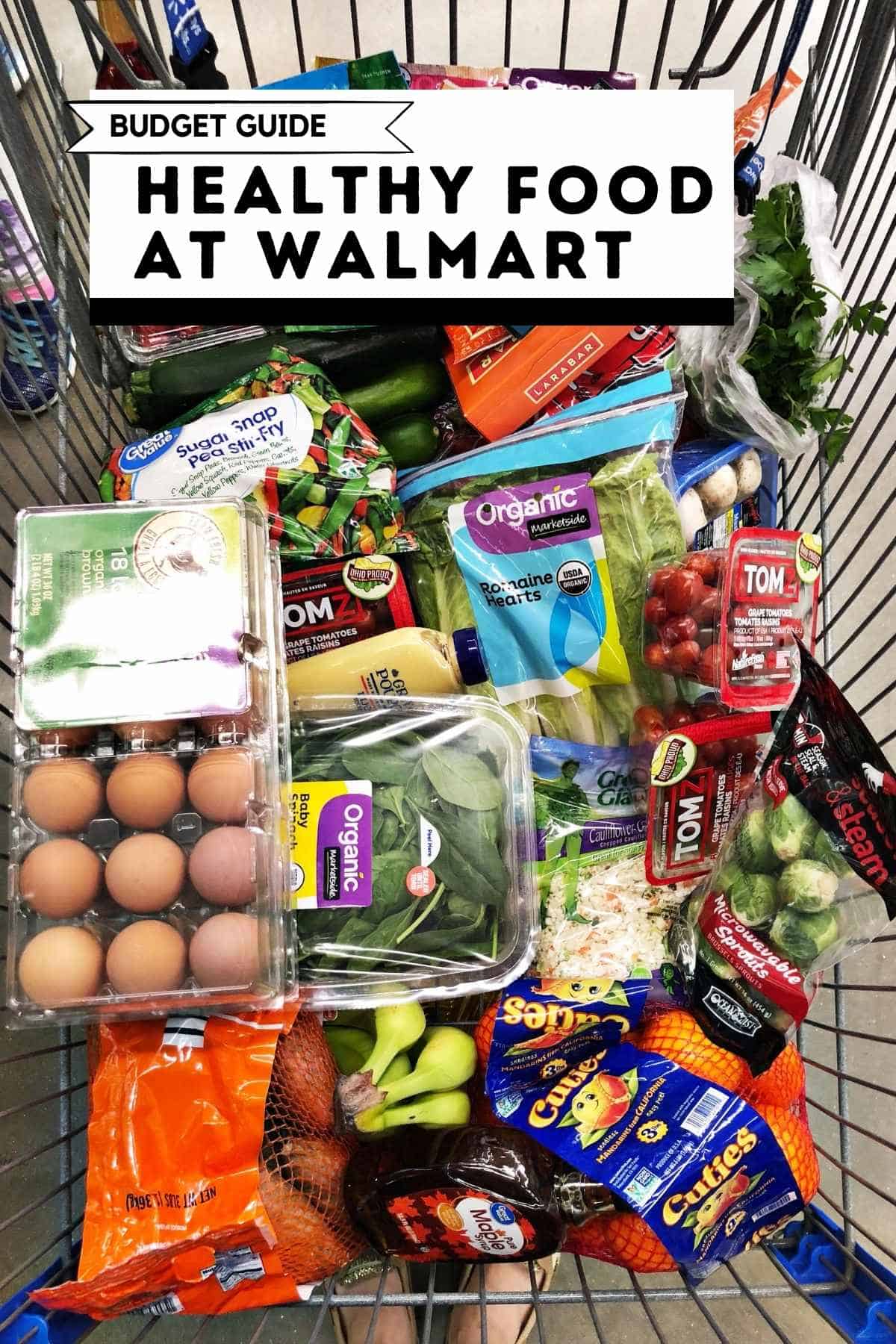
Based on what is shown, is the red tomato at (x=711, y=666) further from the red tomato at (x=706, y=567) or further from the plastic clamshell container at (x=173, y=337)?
the plastic clamshell container at (x=173, y=337)

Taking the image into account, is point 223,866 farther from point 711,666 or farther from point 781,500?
point 781,500

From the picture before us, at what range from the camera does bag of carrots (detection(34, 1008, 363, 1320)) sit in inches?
39.9

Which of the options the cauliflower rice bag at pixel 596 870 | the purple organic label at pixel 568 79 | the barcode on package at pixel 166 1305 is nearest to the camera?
the barcode on package at pixel 166 1305

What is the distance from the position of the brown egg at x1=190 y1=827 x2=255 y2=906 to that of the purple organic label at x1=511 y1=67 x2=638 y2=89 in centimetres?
99

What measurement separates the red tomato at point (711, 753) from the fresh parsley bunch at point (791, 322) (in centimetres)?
42

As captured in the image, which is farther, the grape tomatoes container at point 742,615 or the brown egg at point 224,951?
the grape tomatoes container at point 742,615

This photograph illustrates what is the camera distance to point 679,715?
1.27m

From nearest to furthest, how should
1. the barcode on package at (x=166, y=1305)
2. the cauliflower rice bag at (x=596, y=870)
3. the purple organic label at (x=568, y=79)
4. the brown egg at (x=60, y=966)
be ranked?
the brown egg at (x=60, y=966), the barcode on package at (x=166, y=1305), the cauliflower rice bag at (x=596, y=870), the purple organic label at (x=568, y=79)

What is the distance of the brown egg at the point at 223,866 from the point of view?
1.01 m

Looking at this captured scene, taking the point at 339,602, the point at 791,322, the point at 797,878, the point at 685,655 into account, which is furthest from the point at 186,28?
the point at 797,878

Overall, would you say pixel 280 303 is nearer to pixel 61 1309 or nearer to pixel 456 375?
pixel 456 375

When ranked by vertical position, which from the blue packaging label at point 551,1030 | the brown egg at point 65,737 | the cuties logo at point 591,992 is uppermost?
the brown egg at point 65,737

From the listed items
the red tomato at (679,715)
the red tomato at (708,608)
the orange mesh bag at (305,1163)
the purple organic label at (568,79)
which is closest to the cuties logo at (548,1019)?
the orange mesh bag at (305,1163)

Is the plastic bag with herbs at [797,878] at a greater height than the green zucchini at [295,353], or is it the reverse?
the green zucchini at [295,353]
